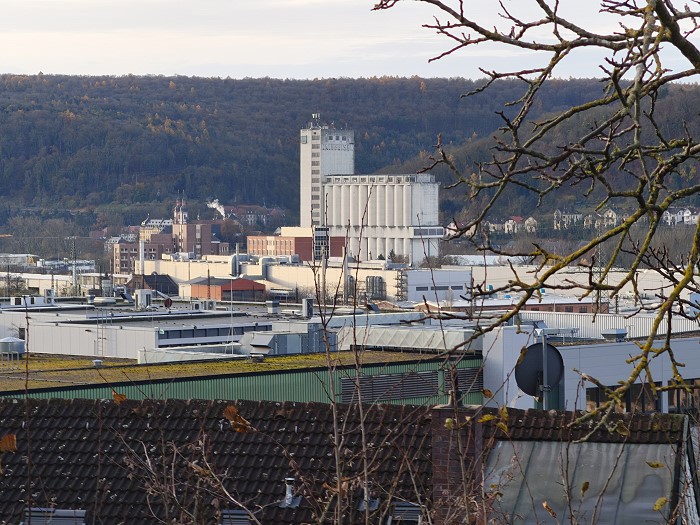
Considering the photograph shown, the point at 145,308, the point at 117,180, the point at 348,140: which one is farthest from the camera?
the point at 117,180

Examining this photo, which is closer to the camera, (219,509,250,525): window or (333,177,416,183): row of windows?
(219,509,250,525): window

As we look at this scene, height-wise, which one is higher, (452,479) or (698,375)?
(452,479)

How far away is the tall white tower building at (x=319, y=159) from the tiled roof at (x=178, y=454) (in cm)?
11651

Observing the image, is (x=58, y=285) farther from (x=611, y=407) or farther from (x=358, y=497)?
(x=611, y=407)

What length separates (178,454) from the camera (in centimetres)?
1064

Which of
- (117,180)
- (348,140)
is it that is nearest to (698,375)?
(348,140)

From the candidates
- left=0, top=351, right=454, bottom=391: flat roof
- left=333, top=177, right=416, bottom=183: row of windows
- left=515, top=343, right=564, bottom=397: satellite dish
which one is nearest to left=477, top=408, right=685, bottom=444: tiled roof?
left=515, top=343, right=564, bottom=397: satellite dish

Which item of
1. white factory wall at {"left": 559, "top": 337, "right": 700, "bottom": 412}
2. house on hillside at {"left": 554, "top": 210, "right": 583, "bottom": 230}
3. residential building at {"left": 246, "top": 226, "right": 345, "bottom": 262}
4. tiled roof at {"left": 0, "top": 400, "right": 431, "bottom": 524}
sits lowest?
residential building at {"left": 246, "top": 226, "right": 345, "bottom": 262}

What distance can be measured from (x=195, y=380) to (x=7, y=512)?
9965 millimetres

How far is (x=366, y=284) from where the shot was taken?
3152 inches

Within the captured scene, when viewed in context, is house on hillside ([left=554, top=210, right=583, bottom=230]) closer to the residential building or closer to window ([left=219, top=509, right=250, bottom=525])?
the residential building

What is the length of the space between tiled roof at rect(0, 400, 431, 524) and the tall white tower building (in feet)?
382

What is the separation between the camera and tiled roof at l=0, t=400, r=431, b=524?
10156 millimetres

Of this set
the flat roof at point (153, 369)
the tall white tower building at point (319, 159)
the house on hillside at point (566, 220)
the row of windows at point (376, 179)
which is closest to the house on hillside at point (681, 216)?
the house on hillside at point (566, 220)
